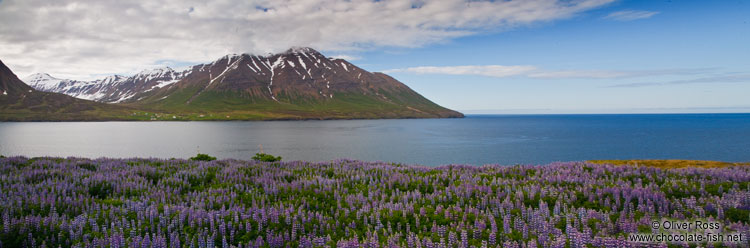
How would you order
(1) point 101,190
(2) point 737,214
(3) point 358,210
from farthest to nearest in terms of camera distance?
Result: (1) point 101,190 → (3) point 358,210 → (2) point 737,214

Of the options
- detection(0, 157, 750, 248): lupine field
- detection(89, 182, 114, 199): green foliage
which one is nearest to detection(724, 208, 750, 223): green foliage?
detection(0, 157, 750, 248): lupine field

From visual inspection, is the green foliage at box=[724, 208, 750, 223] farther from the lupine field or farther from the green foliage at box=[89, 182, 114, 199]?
the green foliage at box=[89, 182, 114, 199]

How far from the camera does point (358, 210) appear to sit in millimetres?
5973

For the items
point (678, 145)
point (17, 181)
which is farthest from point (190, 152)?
point (678, 145)

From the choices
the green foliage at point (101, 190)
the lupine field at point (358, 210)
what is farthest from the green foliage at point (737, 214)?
the green foliage at point (101, 190)

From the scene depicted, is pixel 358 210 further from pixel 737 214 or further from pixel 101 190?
pixel 101 190

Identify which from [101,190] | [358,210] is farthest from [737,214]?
[101,190]

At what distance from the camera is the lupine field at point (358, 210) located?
183 inches

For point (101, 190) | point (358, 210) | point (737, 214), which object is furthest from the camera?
point (101, 190)

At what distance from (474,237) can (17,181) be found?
32.0 ft

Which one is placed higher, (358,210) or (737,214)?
(737,214)

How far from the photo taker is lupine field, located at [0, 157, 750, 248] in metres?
4.66

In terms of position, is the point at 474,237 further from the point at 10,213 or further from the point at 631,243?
the point at 10,213

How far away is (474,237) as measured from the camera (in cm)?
470
